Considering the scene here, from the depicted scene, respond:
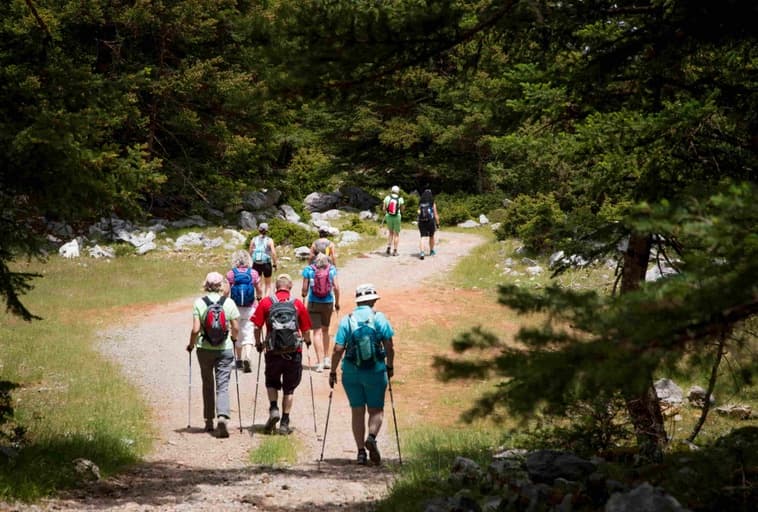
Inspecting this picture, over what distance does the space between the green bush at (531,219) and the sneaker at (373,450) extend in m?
12.3

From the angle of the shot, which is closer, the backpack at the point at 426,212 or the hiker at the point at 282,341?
the hiker at the point at 282,341

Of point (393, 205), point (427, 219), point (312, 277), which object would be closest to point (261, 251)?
point (312, 277)

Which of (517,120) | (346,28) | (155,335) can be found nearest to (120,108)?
(346,28)

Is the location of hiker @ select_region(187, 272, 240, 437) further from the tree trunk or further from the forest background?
the tree trunk

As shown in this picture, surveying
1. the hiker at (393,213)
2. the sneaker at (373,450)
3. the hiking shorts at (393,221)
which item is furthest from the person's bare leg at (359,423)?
the hiking shorts at (393,221)

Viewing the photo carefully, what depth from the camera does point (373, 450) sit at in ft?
28.1

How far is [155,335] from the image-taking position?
53.7 feet

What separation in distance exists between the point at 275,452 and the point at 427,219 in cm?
1510

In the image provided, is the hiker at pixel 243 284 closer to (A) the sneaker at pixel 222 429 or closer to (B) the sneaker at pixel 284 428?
(B) the sneaker at pixel 284 428

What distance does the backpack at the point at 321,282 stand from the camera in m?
12.5

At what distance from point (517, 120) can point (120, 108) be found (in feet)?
12.7

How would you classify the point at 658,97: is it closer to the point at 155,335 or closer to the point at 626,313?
the point at 626,313

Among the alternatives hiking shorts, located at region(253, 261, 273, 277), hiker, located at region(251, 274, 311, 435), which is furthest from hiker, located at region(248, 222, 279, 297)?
hiker, located at region(251, 274, 311, 435)

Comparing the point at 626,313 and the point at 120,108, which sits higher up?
the point at 120,108
